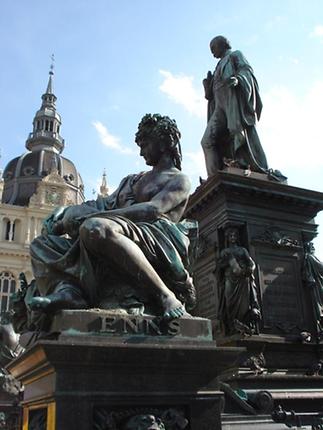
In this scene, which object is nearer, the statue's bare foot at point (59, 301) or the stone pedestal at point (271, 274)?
the statue's bare foot at point (59, 301)

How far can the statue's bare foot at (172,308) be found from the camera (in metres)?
3.65

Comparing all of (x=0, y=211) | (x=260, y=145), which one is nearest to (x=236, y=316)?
(x=260, y=145)

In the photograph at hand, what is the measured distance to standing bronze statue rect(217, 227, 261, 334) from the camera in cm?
789

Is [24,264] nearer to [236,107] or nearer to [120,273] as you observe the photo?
[236,107]

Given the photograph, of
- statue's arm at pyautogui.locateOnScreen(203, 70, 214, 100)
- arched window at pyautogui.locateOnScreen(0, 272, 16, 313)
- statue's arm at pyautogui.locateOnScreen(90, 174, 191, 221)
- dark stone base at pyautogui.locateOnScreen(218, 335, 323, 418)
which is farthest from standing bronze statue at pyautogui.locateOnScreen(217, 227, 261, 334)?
arched window at pyautogui.locateOnScreen(0, 272, 16, 313)

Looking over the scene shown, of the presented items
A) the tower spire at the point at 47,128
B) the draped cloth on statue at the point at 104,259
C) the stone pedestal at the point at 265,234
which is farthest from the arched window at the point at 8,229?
the draped cloth on statue at the point at 104,259

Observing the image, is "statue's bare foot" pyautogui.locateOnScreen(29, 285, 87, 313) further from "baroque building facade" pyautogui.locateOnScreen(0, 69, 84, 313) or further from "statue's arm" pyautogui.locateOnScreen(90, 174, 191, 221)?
"baroque building facade" pyautogui.locateOnScreen(0, 69, 84, 313)

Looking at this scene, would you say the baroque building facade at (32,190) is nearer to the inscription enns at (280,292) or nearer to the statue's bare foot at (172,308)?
the inscription enns at (280,292)

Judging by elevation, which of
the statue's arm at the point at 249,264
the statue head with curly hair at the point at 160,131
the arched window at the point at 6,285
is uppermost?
the arched window at the point at 6,285

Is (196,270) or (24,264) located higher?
(24,264)

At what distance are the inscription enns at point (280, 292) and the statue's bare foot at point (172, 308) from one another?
15.4 feet

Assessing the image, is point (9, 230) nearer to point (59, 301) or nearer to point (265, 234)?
point (265, 234)

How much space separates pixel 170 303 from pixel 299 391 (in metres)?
4.33

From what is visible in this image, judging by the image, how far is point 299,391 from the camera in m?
7.14
